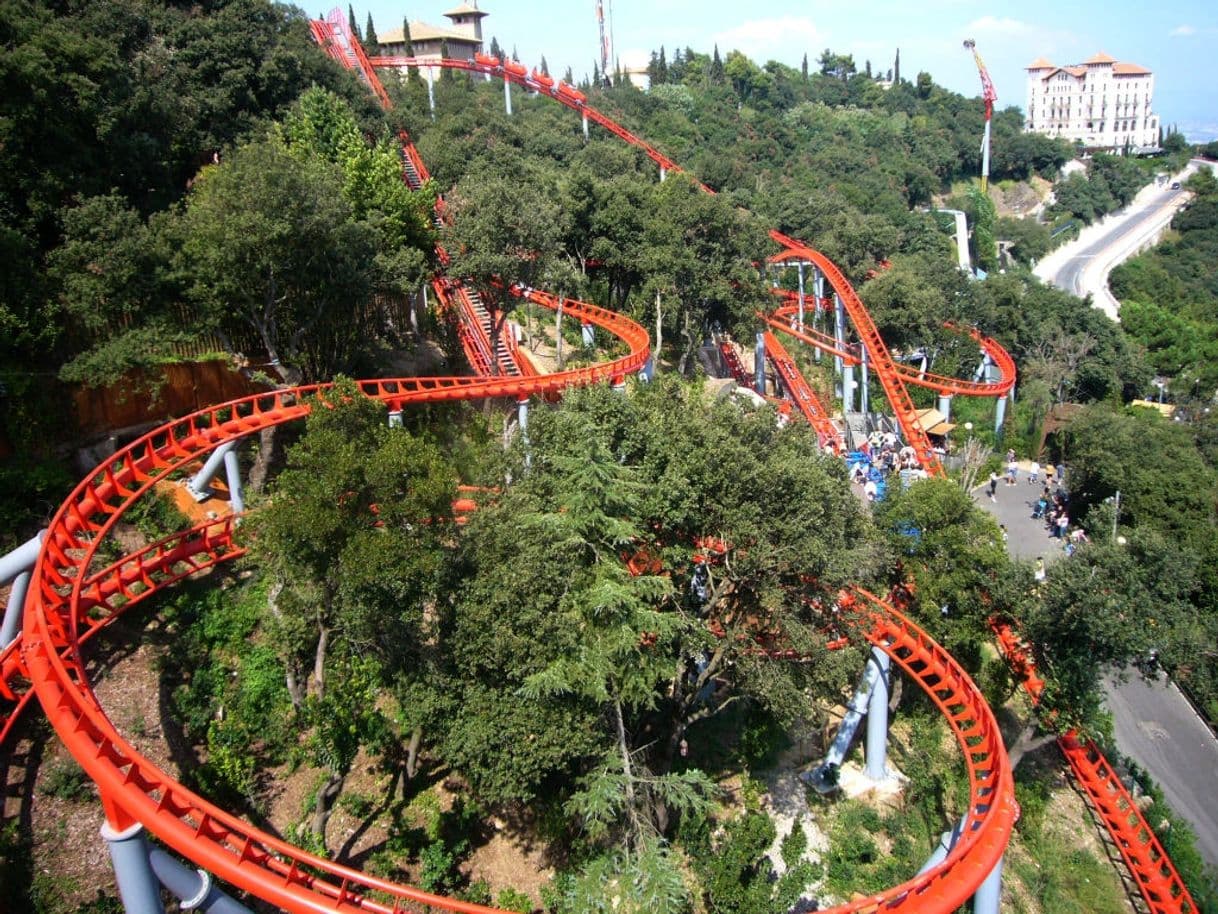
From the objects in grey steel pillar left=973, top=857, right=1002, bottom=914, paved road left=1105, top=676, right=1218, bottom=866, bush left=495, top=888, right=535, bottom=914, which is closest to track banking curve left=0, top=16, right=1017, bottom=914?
grey steel pillar left=973, top=857, right=1002, bottom=914

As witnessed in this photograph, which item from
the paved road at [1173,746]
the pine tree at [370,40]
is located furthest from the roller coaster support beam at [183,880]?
the pine tree at [370,40]

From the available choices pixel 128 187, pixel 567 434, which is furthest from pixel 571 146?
pixel 567 434

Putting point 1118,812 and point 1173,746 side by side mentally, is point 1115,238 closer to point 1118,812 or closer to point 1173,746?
point 1173,746

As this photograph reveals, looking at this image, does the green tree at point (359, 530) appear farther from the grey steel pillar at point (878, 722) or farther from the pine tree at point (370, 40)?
the pine tree at point (370, 40)

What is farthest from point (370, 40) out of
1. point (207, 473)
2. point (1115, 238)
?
point (1115, 238)

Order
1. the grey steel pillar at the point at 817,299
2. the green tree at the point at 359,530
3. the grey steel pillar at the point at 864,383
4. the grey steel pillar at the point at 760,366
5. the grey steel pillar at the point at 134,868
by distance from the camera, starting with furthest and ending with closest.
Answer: the grey steel pillar at the point at 817,299
the grey steel pillar at the point at 864,383
the grey steel pillar at the point at 760,366
the green tree at the point at 359,530
the grey steel pillar at the point at 134,868

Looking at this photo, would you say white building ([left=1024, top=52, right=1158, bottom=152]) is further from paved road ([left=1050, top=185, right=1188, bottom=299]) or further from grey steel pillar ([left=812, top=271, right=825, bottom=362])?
grey steel pillar ([left=812, top=271, right=825, bottom=362])
